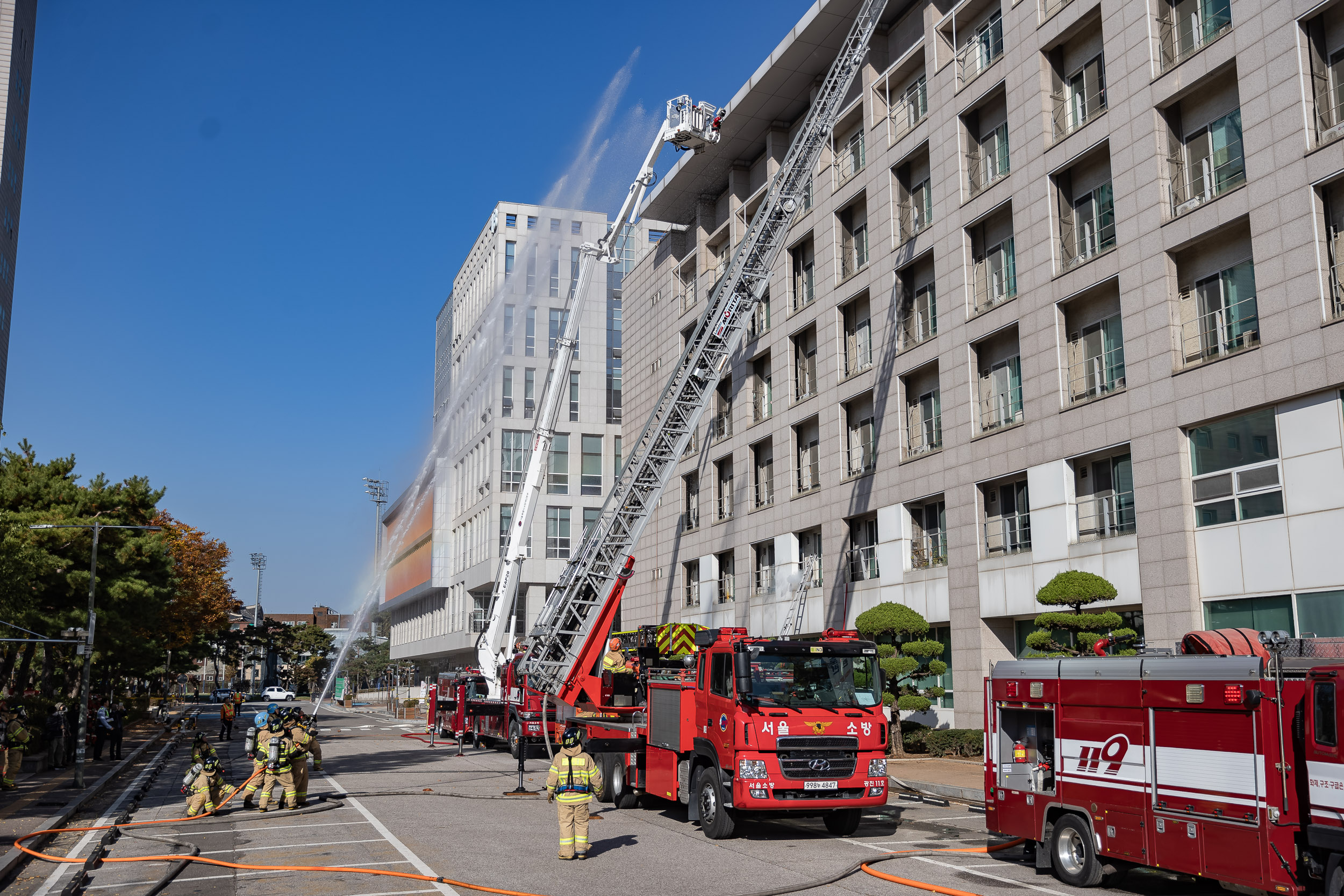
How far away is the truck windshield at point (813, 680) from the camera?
15992 millimetres

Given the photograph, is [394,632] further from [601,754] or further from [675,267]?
[601,754]

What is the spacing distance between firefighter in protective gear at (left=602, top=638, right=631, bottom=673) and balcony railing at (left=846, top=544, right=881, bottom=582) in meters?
15.1

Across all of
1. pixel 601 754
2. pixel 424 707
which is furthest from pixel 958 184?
pixel 424 707

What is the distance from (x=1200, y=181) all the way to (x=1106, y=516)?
8.26 metres

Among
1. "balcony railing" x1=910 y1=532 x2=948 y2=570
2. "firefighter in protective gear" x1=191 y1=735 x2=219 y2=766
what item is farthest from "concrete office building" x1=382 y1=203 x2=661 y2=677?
"firefighter in protective gear" x1=191 y1=735 x2=219 y2=766

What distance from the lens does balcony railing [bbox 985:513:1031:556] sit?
1180 inches

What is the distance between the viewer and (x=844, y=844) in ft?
51.3

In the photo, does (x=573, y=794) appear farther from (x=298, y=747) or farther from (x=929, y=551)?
(x=929, y=551)

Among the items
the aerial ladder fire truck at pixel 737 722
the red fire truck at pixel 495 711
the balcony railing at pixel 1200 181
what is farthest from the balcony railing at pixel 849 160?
the red fire truck at pixel 495 711

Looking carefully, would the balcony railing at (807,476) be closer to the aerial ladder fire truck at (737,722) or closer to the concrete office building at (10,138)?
the aerial ladder fire truck at (737,722)

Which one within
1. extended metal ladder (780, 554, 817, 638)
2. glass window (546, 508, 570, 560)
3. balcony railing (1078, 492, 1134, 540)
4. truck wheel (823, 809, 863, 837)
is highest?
glass window (546, 508, 570, 560)

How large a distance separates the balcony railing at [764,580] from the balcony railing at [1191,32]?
2386 cm

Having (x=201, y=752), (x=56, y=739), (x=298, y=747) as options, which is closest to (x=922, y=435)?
(x=298, y=747)

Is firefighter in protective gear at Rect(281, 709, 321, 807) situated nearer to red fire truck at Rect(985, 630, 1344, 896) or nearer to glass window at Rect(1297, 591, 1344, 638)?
red fire truck at Rect(985, 630, 1344, 896)
